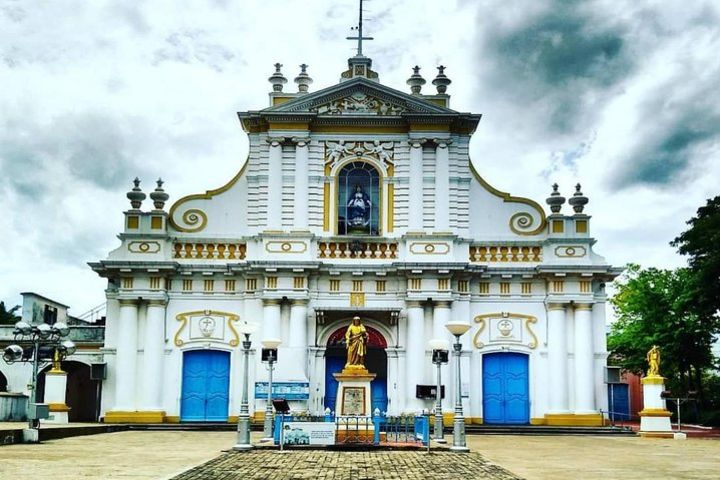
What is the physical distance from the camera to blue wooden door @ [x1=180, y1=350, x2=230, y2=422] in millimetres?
35106

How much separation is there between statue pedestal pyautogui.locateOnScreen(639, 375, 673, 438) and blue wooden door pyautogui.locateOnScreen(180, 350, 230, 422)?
15.3m

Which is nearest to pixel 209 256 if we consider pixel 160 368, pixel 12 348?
pixel 160 368

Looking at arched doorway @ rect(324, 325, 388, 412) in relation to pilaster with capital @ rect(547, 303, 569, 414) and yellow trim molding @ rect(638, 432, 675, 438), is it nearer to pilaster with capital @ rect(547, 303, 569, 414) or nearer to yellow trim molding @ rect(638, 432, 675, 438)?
pilaster with capital @ rect(547, 303, 569, 414)

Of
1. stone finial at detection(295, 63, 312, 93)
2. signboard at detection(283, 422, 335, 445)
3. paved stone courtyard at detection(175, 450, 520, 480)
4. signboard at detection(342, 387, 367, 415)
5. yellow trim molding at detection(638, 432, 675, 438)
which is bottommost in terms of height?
paved stone courtyard at detection(175, 450, 520, 480)

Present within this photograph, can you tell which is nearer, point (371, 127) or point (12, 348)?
point (12, 348)

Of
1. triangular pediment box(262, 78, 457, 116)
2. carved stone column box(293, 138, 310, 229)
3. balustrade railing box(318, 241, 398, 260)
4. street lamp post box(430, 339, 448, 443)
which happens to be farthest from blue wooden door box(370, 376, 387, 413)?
triangular pediment box(262, 78, 457, 116)

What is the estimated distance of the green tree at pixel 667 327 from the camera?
4338 cm

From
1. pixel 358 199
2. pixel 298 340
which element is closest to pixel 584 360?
pixel 358 199

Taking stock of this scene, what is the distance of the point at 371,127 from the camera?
3638cm

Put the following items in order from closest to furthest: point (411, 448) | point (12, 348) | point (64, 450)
Answer: point (64, 450)
point (411, 448)
point (12, 348)

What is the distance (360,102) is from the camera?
120ft

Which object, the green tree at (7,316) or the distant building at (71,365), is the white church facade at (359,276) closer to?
the distant building at (71,365)

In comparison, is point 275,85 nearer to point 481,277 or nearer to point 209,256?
point 209,256

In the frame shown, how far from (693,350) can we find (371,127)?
20682mm
